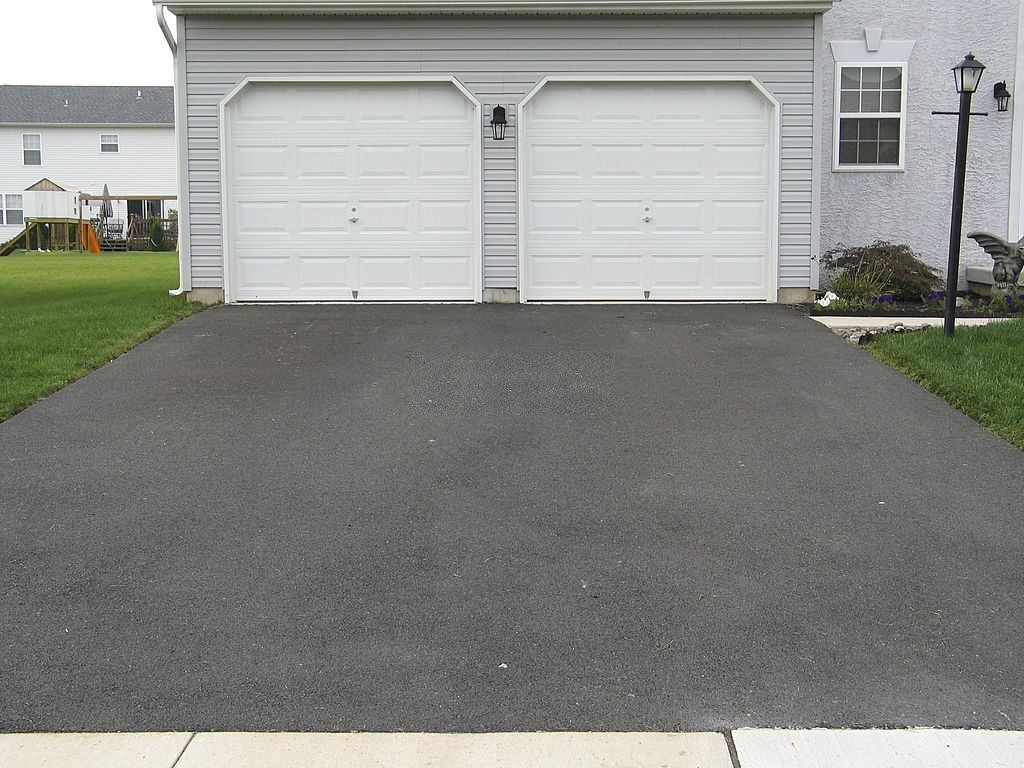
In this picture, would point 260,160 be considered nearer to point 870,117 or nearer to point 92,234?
point 870,117

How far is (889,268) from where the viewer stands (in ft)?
41.6

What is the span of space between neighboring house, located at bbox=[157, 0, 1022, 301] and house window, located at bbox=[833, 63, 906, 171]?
185 centimetres

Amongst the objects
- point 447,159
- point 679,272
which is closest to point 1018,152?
point 679,272

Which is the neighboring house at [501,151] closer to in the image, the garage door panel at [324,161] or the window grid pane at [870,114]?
the garage door panel at [324,161]

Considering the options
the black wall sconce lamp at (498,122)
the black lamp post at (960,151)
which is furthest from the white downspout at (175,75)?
the black lamp post at (960,151)

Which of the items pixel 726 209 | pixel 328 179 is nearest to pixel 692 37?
pixel 726 209

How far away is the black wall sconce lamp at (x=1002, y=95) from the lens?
549 inches

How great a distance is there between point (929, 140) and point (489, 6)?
609 centimetres

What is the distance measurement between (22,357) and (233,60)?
466 centimetres

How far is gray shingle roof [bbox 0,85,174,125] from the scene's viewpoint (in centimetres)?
4250

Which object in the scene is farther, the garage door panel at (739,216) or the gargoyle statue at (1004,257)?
the garage door panel at (739,216)

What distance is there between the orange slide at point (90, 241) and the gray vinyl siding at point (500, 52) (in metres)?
24.5

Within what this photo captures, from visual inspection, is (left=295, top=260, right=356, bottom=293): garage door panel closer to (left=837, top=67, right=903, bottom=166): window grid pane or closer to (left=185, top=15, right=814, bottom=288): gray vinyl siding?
(left=185, top=15, right=814, bottom=288): gray vinyl siding

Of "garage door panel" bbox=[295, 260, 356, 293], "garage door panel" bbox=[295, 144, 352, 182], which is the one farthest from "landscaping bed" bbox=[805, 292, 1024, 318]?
"garage door panel" bbox=[295, 144, 352, 182]
